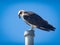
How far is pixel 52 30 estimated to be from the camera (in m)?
1.73

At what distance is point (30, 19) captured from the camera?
230 centimetres

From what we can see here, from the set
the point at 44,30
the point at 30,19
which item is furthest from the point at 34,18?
the point at 44,30

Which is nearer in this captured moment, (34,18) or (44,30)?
(44,30)

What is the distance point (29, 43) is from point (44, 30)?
0.65m

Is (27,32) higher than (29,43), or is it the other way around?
(27,32)

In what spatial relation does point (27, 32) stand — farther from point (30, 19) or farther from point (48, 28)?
point (30, 19)

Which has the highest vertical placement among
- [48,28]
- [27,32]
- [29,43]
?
[48,28]

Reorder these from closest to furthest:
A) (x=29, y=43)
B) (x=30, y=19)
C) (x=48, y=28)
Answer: (x=29, y=43) < (x=48, y=28) < (x=30, y=19)

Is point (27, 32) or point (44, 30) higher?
point (44, 30)

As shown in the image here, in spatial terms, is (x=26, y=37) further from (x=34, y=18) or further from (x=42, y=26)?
(x=34, y=18)

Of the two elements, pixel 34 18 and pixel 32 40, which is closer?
pixel 32 40

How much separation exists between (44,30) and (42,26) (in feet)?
0.24

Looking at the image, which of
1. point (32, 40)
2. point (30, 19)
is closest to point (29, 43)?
point (32, 40)

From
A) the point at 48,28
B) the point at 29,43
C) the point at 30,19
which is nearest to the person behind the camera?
the point at 29,43
